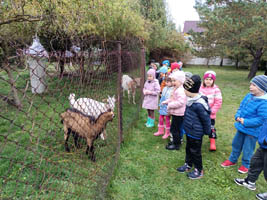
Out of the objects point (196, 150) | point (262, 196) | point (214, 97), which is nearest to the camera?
point (262, 196)

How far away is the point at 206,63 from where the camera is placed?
2639cm

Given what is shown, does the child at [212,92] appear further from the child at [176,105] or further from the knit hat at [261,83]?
the knit hat at [261,83]

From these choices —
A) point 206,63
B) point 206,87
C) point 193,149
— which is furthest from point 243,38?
point 206,63

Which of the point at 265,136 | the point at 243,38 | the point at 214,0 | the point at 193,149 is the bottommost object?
the point at 193,149

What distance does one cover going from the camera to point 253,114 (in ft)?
8.33

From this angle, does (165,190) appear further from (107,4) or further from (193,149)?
(107,4)

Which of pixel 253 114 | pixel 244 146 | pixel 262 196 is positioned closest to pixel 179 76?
pixel 253 114

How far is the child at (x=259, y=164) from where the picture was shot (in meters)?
2.18

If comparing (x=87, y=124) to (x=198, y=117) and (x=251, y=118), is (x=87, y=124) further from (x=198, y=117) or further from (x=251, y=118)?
(x=251, y=118)

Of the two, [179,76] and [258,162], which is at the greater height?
[179,76]

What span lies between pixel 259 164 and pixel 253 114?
2.32 ft

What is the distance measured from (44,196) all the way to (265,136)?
3.04 metres

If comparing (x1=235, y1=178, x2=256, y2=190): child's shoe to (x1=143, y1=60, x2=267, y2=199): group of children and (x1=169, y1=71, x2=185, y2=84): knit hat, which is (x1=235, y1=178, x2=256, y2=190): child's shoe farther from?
(x1=169, y1=71, x2=185, y2=84): knit hat

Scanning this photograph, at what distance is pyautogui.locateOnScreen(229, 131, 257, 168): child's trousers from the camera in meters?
2.72
